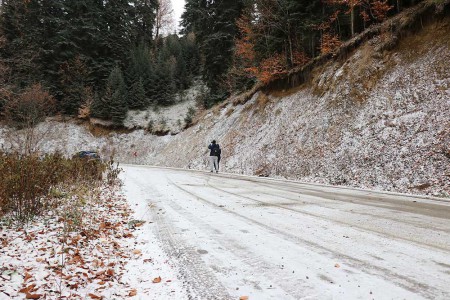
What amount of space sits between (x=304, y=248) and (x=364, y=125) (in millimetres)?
11259

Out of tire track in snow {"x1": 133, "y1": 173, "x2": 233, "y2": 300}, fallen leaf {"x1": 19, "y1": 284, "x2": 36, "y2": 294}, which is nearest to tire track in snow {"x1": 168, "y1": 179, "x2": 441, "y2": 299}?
tire track in snow {"x1": 133, "y1": 173, "x2": 233, "y2": 300}

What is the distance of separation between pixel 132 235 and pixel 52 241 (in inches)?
43.5

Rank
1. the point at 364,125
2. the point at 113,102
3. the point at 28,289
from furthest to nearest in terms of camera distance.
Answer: the point at 113,102
the point at 364,125
the point at 28,289

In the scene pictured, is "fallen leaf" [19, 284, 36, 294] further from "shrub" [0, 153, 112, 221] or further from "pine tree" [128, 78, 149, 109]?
"pine tree" [128, 78, 149, 109]

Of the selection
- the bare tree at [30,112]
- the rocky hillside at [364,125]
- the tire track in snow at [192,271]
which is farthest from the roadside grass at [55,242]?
the bare tree at [30,112]

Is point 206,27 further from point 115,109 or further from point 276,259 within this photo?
point 276,259

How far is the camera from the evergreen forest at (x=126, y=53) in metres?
23.9

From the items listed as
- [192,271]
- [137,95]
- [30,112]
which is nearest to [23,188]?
[192,271]

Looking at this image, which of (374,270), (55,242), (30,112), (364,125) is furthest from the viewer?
(30,112)

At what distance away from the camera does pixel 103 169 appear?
1103 centimetres

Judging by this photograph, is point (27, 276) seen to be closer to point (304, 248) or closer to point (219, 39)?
point (304, 248)

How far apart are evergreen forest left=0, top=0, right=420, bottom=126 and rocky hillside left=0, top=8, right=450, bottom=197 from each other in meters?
4.63

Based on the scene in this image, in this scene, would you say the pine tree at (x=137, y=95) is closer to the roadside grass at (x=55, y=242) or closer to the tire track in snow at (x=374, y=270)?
the roadside grass at (x=55, y=242)

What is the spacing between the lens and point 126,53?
42.7 meters
